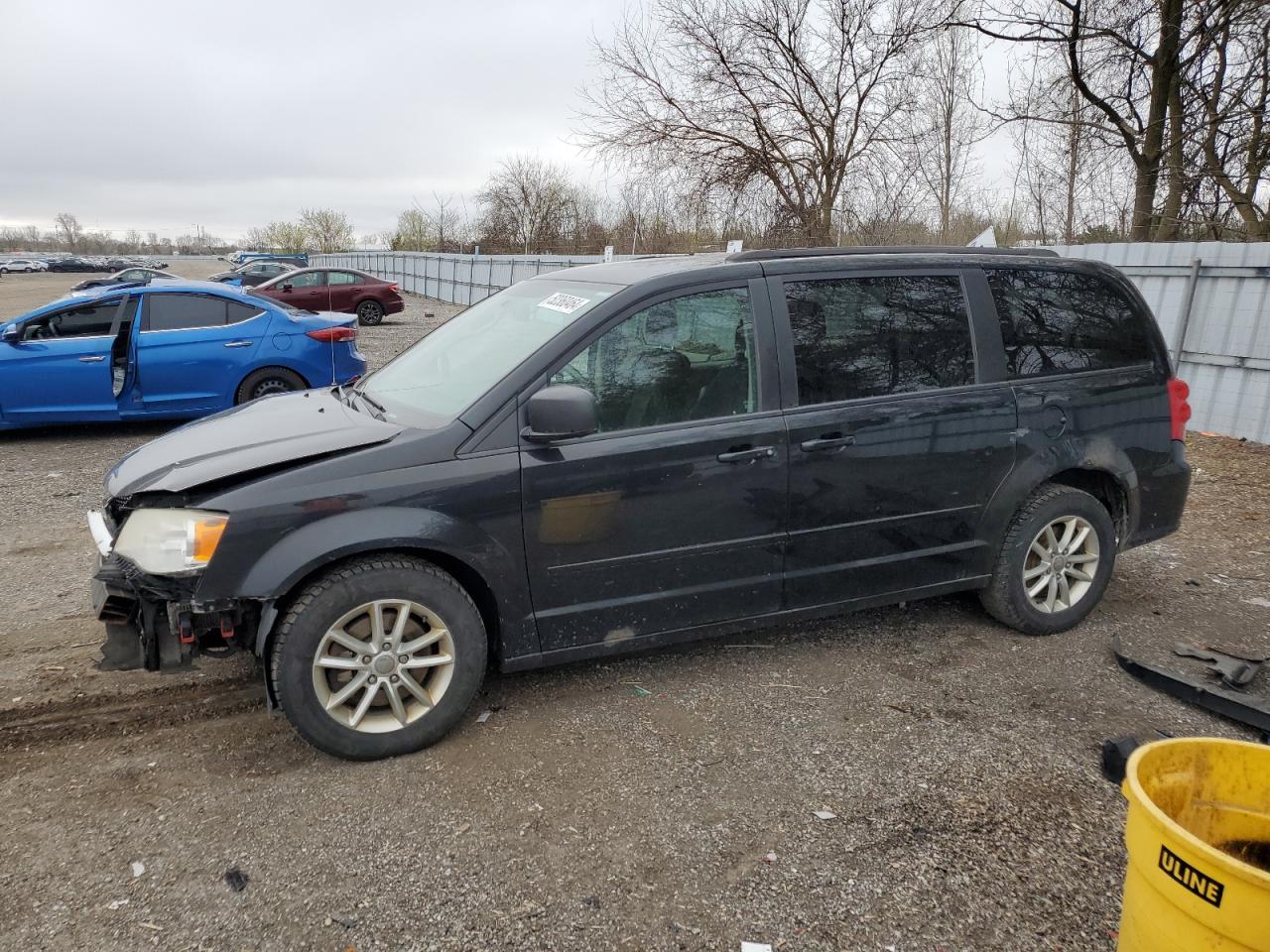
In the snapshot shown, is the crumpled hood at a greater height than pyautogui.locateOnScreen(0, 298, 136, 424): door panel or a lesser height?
greater

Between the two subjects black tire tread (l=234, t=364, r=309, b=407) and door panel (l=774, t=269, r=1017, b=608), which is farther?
black tire tread (l=234, t=364, r=309, b=407)

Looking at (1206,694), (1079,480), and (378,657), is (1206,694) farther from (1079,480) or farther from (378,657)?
(378,657)

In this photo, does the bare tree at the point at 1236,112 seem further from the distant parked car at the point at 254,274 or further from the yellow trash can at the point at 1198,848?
the distant parked car at the point at 254,274

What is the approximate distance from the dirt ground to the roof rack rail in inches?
73.3

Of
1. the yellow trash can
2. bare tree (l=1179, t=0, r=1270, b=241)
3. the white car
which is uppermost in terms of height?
bare tree (l=1179, t=0, r=1270, b=241)

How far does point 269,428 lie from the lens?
3.62 m

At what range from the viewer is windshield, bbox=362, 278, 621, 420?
140 inches

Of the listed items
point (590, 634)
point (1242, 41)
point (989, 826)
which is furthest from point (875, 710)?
point (1242, 41)

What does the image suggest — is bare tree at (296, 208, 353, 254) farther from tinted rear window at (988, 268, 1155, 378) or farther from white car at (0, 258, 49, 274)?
tinted rear window at (988, 268, 1155, 378)

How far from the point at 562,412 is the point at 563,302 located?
0.84 m

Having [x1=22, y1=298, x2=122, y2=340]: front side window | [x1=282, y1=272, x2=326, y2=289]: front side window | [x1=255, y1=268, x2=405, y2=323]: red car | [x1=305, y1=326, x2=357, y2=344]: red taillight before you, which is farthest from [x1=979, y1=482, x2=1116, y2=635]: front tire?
[x1=282, y1=272, x2=326, y2=289]: front side window

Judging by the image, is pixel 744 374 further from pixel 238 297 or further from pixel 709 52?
pixel 709 52

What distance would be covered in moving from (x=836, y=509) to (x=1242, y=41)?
1158 cm

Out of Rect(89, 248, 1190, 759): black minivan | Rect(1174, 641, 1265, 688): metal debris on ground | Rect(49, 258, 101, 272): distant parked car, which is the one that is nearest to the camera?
Rect(89, 248, 1190, 759): black minivan
